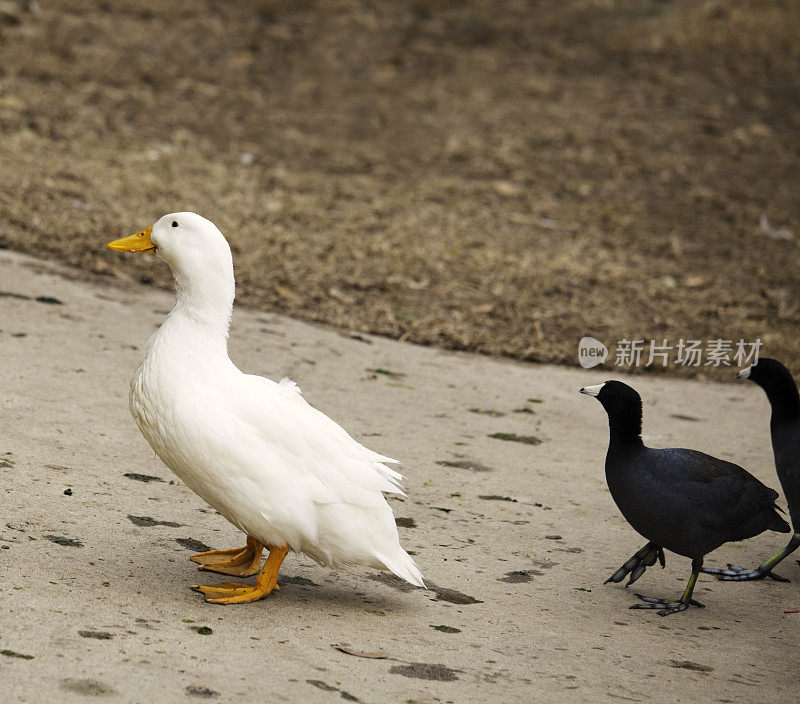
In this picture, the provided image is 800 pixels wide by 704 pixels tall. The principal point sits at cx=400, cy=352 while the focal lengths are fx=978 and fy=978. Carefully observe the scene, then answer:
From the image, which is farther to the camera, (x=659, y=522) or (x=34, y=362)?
(x=34, y=362)

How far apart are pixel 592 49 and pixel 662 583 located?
1004cm

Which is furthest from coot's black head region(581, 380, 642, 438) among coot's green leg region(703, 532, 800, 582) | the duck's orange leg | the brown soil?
the brown soil

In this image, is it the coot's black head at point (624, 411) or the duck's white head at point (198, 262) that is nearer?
the duck's white head at point (198, 262)

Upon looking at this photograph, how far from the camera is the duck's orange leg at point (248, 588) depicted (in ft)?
10.1

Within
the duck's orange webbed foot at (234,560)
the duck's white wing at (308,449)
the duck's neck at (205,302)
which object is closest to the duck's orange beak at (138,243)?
the duck's neck at (205,302)

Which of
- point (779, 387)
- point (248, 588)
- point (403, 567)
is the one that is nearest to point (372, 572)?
point (403, 567)

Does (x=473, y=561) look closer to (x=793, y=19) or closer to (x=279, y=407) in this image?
(x=279, y=407)

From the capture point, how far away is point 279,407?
3.23m

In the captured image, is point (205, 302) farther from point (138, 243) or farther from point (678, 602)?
point (678, 602)

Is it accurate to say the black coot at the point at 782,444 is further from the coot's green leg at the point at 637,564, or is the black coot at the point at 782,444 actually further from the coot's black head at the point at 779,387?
the coot's green leg at the point at 637,564

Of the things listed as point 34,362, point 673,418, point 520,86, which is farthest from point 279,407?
point 520,86

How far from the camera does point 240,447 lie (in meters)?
3.08

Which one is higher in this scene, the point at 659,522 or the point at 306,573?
the point at 659,522

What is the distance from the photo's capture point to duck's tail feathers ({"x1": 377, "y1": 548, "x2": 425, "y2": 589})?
3168 millimetres
